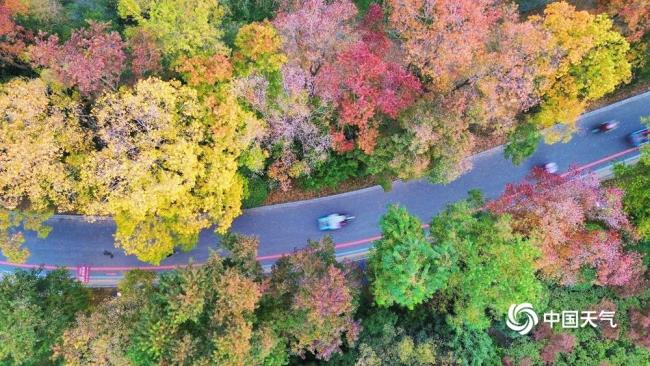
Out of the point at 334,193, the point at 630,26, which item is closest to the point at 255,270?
the point at 334,193

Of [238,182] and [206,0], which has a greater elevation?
[206,0]

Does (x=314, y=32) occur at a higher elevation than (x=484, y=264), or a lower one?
higher

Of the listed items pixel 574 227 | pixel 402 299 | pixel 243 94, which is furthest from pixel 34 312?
pixel 574 227

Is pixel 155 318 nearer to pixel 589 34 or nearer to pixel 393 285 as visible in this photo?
pixel 393 285

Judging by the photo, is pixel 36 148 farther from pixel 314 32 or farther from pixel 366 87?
pixel 366 87

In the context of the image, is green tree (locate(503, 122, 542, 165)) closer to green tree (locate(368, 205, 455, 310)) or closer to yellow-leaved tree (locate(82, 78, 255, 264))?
green tree (locate(368, 205, 455, 310))

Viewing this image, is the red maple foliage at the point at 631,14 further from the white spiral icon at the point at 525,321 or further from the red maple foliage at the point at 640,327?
the white spiral icon at the point at 525,321

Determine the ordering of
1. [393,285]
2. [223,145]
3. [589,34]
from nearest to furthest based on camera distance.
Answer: [393,285]
[223,145]
[589,34]
